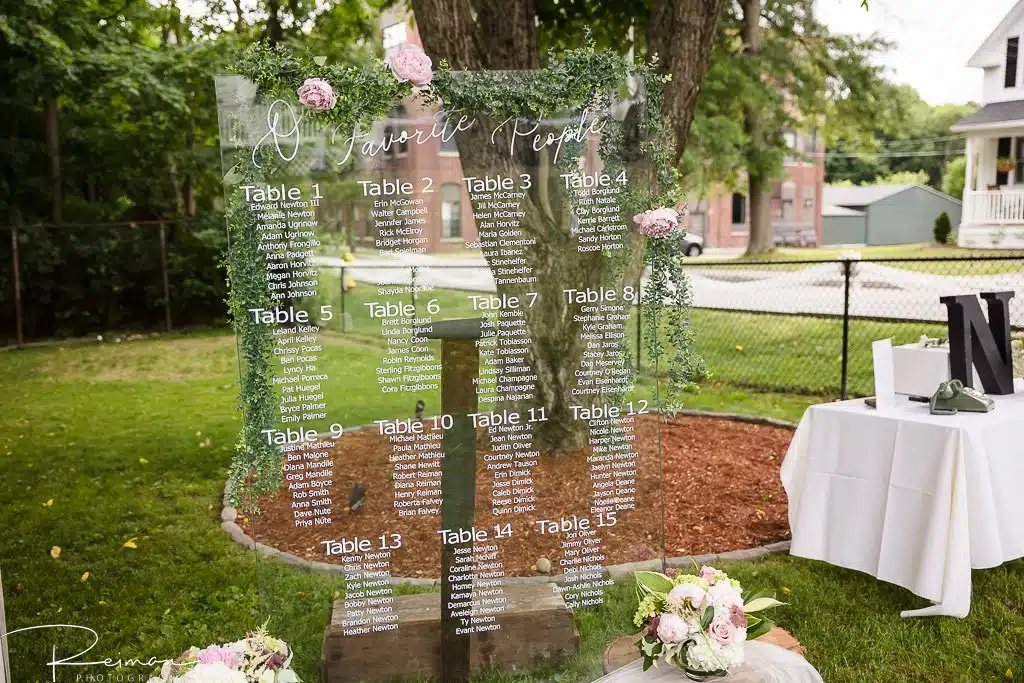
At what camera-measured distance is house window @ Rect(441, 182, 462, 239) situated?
10.9ft

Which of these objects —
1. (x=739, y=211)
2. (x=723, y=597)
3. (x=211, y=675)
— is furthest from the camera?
(x=739, y=211)

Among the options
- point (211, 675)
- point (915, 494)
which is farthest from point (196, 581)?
point (915, 494)

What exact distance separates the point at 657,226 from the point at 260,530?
1997 millimetres

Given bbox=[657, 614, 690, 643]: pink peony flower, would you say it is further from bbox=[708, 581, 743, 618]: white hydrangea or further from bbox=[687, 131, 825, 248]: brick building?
bbox=[687, 131, 825, 248]: brick building

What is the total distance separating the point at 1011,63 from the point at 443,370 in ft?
29.6

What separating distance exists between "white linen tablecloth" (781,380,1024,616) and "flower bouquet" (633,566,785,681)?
1.22 m

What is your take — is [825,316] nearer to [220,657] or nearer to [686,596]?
[686,596]

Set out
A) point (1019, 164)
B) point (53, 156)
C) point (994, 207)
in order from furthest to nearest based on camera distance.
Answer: point (53, 156) → point (994, 207) → point (1019, 164)

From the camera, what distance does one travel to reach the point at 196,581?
178 inches

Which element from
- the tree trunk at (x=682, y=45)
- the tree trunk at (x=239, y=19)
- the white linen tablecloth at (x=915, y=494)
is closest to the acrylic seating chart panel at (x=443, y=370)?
the white linen tablecloth at (x=915, y=494)

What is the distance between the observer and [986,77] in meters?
9.79

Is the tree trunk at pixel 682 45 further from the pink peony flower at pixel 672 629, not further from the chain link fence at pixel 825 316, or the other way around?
the pink peony flower at pixel 672 629

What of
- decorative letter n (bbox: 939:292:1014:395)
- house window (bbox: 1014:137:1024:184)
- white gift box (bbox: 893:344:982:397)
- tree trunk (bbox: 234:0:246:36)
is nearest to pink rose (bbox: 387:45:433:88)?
decorative letter n (bbox: 939:292:1014:395)

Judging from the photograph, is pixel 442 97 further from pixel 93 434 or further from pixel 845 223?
pixel 845 223
